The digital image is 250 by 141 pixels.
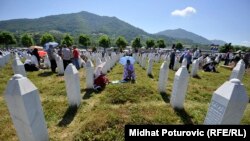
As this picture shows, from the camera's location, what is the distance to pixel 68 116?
569 cm

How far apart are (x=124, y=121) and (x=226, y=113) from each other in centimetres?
266

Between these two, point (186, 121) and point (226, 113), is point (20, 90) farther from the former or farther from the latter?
point (186, 121)

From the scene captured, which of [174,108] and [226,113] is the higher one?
[226,113]

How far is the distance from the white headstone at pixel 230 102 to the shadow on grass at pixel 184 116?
1991 mm

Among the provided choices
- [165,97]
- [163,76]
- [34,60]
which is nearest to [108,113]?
[165,97]

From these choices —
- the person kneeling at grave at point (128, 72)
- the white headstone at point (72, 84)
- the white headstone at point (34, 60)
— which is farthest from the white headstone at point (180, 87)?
the white headstone at point (34, 60)

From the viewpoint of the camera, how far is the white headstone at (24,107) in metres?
3.35

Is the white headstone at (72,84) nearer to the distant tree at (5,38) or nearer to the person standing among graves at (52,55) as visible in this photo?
the person standing among graves at (52,55)

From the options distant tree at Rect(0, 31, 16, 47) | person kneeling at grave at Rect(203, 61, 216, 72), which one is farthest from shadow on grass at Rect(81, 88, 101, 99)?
distant tree at Rect(0, 31, 16, 47)

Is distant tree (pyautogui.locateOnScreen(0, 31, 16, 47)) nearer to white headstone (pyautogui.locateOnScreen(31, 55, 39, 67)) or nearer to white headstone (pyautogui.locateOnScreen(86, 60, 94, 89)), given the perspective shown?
white headstone (pyautogui.locateOnScreen(31, 55, 39, 67))

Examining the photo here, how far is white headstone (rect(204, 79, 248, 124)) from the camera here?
325 centimetres

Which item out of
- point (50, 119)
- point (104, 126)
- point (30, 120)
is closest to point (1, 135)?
point (50, 119)

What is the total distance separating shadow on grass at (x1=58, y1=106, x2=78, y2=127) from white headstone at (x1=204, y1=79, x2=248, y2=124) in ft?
13.0

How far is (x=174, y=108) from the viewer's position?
6.40m
